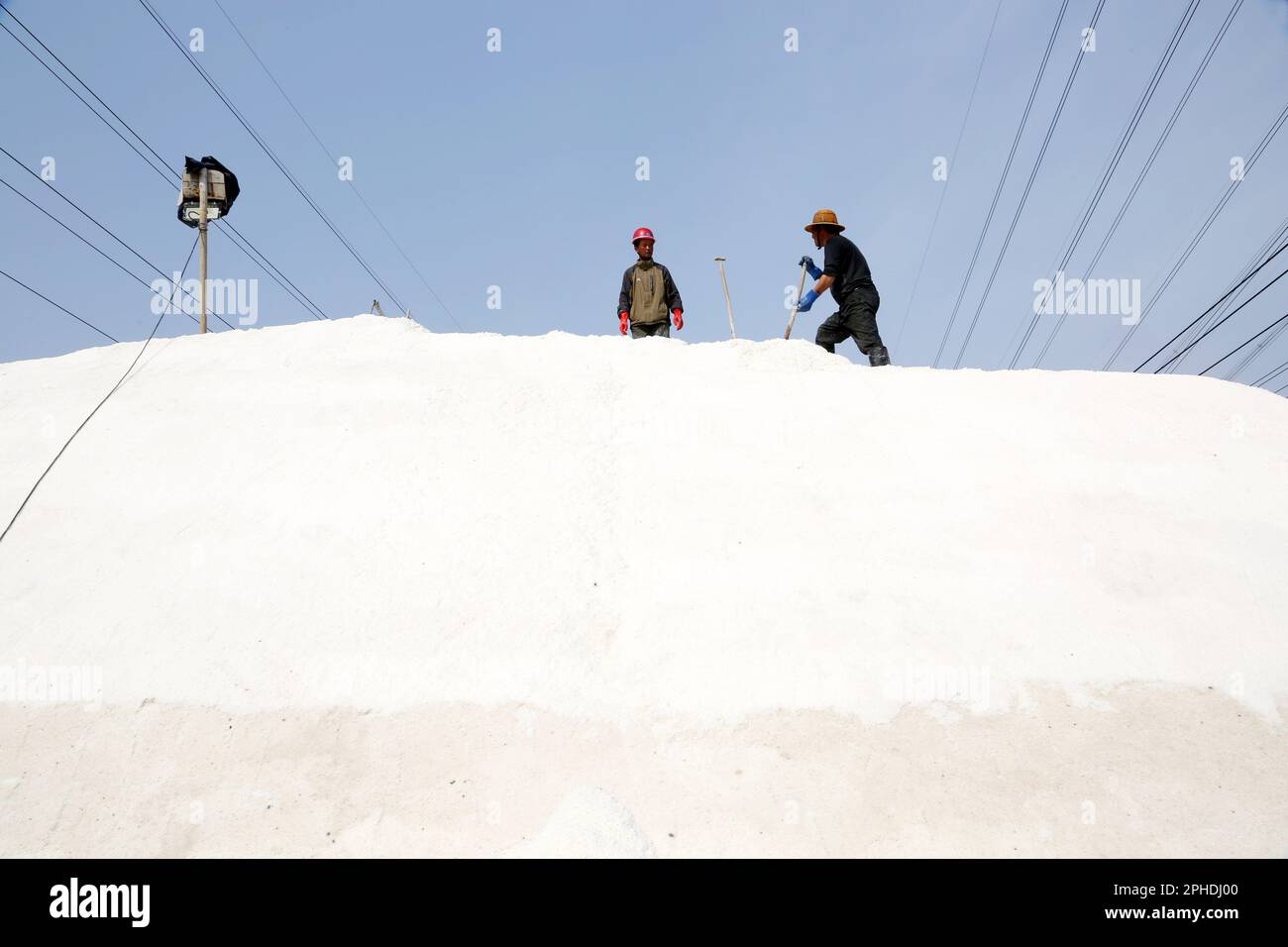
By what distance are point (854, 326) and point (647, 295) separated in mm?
2485

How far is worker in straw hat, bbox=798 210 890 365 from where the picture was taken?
873cm

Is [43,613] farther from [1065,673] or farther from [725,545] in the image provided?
[1065,673]

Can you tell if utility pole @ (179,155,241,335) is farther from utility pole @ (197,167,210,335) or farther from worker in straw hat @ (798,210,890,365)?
worker in straw hat @ (798,210,890,365)

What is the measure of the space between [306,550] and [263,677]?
103 centimetres

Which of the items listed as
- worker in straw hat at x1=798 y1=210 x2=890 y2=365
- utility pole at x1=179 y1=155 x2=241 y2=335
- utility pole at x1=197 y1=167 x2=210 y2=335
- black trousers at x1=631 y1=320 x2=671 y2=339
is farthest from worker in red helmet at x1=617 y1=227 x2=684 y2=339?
utility pole at x1=179 y1=155 x2=241 y2=335

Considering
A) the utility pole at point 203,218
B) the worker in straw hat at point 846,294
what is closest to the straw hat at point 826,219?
the worker in straw hat at point 846,294

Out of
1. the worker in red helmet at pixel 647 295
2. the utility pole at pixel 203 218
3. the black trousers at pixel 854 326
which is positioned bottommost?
the black trousers at pixel 854 326

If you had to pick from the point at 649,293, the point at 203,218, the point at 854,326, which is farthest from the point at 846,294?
the point at 203,218

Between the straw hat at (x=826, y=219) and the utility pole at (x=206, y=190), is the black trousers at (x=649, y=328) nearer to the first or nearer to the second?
the straw hat at (x=826, y=219)

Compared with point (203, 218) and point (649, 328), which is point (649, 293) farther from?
point (203, 218)

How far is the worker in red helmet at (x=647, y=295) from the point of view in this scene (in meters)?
9.62

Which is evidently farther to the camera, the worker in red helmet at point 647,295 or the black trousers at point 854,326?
the worker in red helmet at point 647,295
